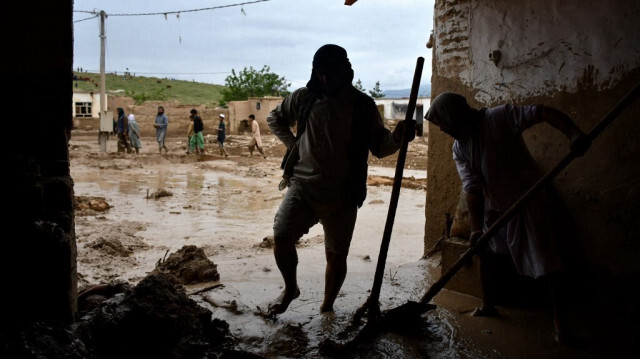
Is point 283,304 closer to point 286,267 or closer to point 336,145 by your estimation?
point 286,267

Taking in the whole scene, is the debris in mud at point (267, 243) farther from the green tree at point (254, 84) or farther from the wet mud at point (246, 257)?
the green tree at point (254, 84)

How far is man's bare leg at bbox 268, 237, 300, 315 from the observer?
334cm

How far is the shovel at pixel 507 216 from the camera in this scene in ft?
8.45

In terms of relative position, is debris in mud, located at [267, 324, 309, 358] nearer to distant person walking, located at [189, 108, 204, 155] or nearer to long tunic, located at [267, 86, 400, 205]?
long tunic, located at [267, 86, 400, 205]

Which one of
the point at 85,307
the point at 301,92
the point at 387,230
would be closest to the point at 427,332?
the point at 387,230

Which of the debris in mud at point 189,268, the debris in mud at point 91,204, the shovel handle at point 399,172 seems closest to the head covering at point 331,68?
the shovel handle at point 399,172

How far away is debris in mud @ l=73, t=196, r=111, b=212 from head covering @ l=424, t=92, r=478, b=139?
21.3 ft

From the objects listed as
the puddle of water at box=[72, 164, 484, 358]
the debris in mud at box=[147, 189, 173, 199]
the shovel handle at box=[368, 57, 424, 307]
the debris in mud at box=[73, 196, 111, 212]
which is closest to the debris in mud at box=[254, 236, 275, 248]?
the puddle of water at box=[72, 164, 484, 358]

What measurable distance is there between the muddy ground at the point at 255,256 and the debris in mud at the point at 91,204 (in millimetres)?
16

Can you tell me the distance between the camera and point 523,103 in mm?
3832

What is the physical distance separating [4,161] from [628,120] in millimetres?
3337

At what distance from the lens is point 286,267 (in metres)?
3.38

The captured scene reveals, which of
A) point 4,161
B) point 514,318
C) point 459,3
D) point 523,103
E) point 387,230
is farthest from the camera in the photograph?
point 459,3

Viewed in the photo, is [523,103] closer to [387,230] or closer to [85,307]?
[387,230]
